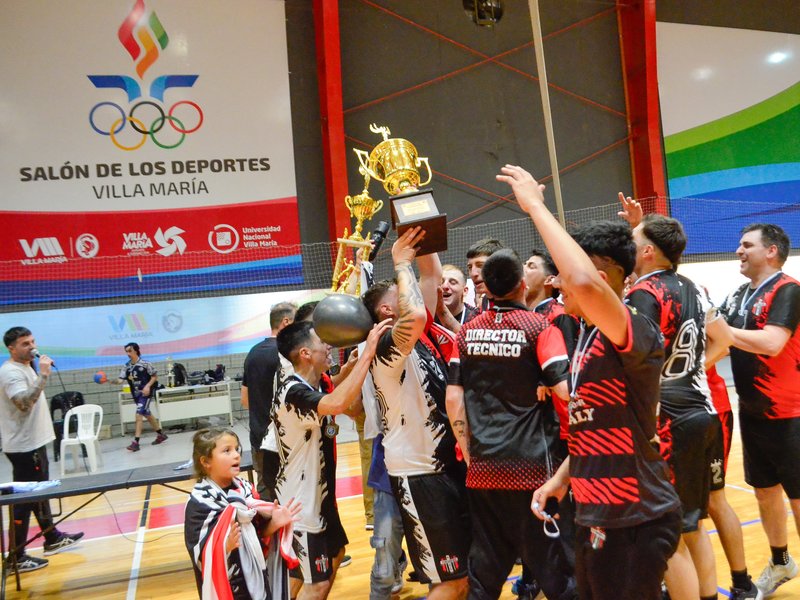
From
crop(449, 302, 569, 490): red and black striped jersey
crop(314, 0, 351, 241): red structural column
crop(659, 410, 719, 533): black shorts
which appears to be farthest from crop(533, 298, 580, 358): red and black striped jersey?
crop(314, 0, 351, 241): red structural column

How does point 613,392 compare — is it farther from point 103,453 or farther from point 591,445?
point 103,453

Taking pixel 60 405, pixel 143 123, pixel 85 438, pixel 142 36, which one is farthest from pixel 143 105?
pixel 85 438

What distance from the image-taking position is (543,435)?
9.12 feet

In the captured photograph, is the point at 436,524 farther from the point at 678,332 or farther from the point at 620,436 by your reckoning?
the point at 678,332

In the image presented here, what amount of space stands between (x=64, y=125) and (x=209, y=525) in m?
9.92

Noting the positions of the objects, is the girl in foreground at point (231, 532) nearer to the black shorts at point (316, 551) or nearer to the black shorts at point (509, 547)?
the black shorts at point (316, 551)

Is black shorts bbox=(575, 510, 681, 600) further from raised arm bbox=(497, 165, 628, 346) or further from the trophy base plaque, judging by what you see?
the trophy base plaque

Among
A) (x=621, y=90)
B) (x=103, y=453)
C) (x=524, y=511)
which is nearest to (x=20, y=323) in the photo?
(x=103, y=453)

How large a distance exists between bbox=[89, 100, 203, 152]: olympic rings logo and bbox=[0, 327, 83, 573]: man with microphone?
6.42m

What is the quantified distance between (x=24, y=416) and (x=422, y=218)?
433 centimetres

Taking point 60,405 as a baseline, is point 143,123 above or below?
above

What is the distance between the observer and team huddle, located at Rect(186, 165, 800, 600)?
2.01 m

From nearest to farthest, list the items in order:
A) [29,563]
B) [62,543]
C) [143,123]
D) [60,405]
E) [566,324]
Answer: [566,324], [29,563], [62,543], [60,405], [143,123]

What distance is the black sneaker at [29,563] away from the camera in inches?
209
